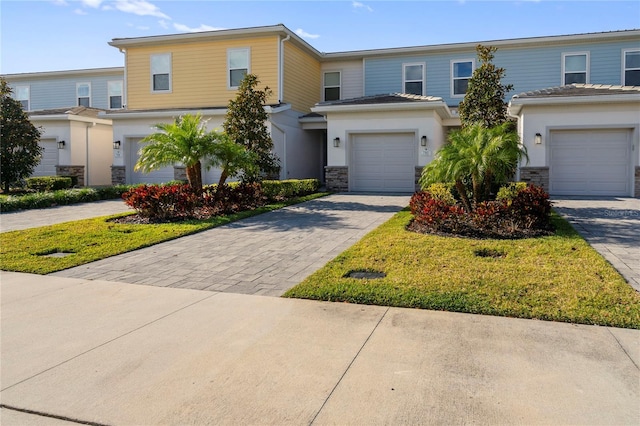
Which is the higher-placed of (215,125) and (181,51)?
(181,51)

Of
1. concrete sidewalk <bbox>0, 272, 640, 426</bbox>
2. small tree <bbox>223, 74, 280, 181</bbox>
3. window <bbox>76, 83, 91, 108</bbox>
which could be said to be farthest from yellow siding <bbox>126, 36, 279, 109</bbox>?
concrete sidewalk <bbox>0, 272, 640, 426</bbox>

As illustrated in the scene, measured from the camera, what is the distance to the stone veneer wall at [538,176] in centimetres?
1630

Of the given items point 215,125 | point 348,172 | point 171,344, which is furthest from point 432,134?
point 171,344

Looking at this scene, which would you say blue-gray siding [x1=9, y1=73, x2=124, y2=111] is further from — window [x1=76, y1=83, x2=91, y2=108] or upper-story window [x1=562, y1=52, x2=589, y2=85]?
upper-story window [x1=562, y1=52, x2=589, y2=85]

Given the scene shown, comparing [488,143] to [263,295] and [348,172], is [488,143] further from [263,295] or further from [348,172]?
[348,172]

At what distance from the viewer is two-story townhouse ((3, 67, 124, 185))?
70.3ft

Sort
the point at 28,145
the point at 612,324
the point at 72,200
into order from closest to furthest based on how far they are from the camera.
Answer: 1. the point at 612,324
2. the point at 72,200
3. the point at 28,145

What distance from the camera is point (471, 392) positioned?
328 centimetres

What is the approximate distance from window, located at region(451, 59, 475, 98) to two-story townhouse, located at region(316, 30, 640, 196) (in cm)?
4

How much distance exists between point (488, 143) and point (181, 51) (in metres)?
15.3

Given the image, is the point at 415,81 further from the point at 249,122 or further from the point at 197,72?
the point at 249,122

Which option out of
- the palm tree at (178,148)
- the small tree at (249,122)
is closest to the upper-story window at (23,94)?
the small tree at (249,122)

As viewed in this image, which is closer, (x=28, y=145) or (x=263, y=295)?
(x=263, y=295)

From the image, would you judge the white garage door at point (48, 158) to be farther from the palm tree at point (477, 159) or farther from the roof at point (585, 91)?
the roof at point (585, 91)
